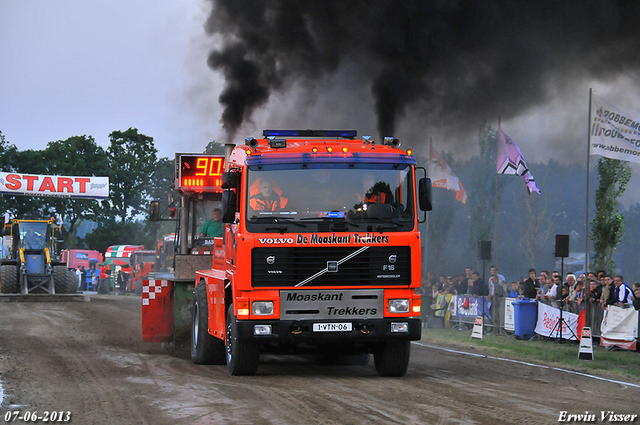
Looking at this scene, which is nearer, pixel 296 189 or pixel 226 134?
pixel 296 189

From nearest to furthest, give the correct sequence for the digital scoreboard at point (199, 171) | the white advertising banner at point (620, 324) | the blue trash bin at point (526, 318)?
1. the digital scoreboard at point (199, 171)
2. the white advertising banner at point (620, 324)
3. the blue trash bin at point (526, 318)

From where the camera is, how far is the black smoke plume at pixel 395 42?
20156 mm

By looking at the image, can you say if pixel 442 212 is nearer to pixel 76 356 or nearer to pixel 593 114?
pixel 593 114

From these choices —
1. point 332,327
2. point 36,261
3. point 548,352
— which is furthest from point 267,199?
point 36,261

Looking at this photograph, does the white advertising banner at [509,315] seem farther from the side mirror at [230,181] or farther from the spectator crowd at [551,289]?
the side mirror at [230,181]

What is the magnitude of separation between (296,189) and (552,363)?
6045 millimetres

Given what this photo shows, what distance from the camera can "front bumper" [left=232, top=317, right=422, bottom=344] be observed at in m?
9.92

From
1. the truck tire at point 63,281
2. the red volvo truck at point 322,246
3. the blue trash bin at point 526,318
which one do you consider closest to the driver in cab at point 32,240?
the truck tire at point 63,281

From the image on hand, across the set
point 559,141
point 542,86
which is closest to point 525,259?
point 559,141

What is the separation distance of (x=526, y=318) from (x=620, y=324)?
303 cm

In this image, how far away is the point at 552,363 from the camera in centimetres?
1340

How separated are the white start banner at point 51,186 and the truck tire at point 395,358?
1461 inches

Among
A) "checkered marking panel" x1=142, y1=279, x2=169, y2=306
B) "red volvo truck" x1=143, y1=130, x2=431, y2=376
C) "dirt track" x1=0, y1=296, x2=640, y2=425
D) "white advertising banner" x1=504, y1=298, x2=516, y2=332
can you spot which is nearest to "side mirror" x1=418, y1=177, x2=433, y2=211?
"red volvo truck" x1=143, y1=130, x2=431, y2=376

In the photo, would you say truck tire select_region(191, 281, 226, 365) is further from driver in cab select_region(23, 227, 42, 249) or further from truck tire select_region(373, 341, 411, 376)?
driver in cab select_region(23, 227, 42, 249)
